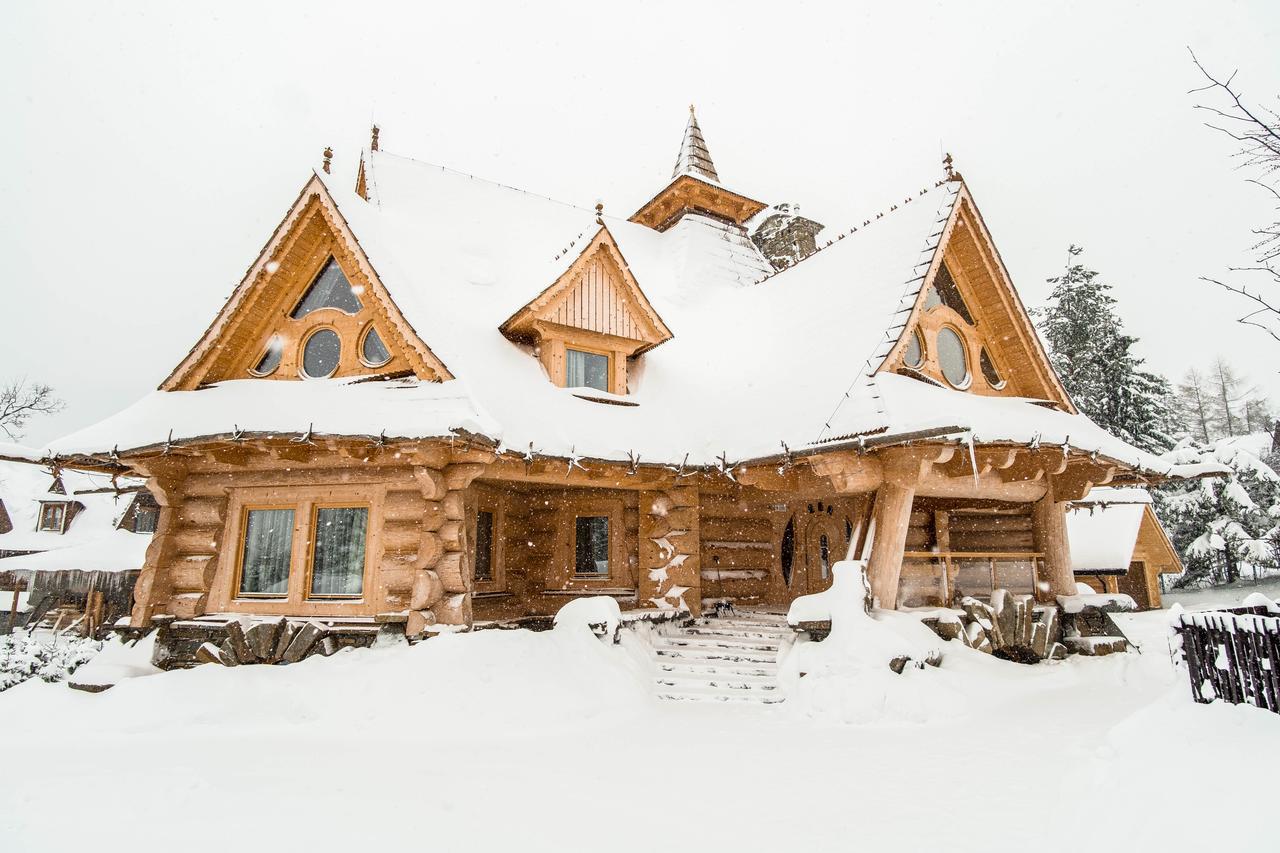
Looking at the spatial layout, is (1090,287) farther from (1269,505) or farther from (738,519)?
(738,519)

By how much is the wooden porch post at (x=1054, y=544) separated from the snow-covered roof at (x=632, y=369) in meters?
1.47

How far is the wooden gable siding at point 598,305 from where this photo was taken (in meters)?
12.2

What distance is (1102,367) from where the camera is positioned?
27.2 metres

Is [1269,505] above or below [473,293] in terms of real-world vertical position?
below

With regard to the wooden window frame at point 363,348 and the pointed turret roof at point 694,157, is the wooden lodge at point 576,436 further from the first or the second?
the pointed turret roof at point 694,157

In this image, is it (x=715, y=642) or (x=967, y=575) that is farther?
(x=967, y=575)

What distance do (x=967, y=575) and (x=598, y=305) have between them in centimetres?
783

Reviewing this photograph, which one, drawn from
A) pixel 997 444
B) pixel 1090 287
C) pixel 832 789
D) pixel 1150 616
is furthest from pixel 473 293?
pixel 1090 287

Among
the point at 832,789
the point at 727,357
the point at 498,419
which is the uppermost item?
the point at 727,357

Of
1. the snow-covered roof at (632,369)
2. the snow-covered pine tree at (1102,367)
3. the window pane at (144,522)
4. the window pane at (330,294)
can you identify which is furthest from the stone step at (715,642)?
the window pane at (144,522)

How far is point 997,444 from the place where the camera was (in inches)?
395

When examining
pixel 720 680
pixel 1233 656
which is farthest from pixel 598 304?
pixel 1233 656

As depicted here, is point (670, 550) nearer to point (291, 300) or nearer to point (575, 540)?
point (575, 540)

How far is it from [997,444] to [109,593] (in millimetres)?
28200
